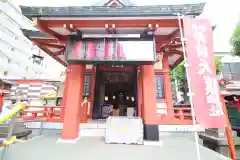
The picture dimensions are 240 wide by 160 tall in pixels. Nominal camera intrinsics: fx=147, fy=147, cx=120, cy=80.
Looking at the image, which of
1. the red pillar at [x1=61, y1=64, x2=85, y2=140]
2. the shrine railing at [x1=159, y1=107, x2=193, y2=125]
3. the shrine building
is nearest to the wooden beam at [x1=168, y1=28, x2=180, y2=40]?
the shrine building

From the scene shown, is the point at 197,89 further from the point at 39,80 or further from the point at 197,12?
the point at 39,80

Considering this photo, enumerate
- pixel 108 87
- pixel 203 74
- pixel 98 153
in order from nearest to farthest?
pixel 203 74
pixel 98 153
pixel 108 87

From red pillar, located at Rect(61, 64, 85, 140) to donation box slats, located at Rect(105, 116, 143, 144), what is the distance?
49.4 inches

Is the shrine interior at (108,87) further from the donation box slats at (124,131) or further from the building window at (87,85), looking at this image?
the donation box slats at (124,131)

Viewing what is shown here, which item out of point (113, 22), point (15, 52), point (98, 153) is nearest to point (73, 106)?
point (98, 153)

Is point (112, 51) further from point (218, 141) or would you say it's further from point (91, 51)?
point (218, 141)

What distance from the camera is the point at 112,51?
526cm

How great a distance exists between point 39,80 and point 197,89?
1521 centimetres

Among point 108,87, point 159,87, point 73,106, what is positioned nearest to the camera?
point 73,106

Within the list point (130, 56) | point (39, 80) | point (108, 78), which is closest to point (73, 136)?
point (130, 56)

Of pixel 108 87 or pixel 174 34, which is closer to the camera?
pixel 174 34

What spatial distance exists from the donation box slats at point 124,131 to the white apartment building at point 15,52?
16690 mm

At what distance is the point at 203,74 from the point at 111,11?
3.41 meters

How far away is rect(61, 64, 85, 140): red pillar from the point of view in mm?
5355
